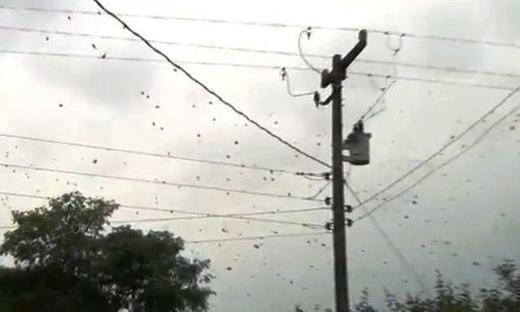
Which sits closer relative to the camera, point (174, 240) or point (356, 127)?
point (356, 127)

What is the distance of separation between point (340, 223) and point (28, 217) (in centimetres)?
2359

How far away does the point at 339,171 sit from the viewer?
1709cm

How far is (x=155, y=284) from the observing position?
3650 centimetres

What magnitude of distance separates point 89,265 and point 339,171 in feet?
71.6

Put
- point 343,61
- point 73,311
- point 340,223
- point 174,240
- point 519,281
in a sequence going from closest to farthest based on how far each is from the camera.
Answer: point 519,281 → point 340,223 → point 343,61 → point 73,311 → point 174,240

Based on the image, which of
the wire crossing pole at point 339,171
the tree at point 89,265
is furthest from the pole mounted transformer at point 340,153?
the tree at point 89,265

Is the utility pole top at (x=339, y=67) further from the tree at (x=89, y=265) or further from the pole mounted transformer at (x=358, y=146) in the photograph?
the tree at (x=89, y=265)

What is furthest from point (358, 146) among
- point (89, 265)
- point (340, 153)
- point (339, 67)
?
point (89, 265)

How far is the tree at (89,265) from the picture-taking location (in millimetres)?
36219

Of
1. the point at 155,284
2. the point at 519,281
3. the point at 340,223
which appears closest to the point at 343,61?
the point at 340,223

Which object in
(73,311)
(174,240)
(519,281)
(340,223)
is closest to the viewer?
(519,281)

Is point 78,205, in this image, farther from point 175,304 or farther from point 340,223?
point 340,223

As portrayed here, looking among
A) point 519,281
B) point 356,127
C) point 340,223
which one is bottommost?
point 519,281

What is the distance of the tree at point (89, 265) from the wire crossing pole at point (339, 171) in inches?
805
